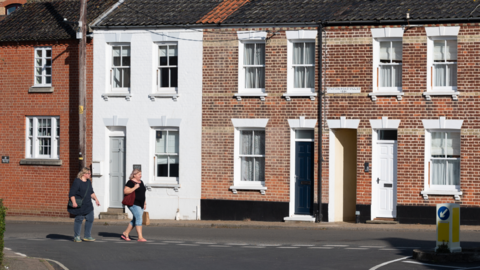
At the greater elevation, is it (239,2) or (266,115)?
(239,2)

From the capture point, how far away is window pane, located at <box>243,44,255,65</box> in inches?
938

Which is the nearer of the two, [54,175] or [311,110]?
[311,110]

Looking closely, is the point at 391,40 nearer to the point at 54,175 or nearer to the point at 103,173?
the point at 103,173

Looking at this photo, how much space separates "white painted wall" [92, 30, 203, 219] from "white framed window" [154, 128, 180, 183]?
0.22 meters

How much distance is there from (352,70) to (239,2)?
16.3ft

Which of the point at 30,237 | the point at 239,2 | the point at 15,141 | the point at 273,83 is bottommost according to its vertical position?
the point at 30,237

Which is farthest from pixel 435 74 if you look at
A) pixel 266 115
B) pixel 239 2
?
pixel 239 2

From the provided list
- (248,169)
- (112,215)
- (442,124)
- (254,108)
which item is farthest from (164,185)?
(442,124)

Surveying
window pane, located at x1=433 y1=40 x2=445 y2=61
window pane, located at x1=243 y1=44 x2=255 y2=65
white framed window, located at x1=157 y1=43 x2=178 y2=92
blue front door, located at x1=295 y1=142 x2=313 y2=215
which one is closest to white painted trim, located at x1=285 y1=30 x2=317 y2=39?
window pane, located at x1=243 y1=44 x2=255 y2=65

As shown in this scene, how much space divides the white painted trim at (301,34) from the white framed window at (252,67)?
102 centimetres

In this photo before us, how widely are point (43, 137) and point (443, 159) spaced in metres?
14.0

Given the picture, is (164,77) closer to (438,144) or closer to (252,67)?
(252,67)

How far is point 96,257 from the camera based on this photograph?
14.5 m

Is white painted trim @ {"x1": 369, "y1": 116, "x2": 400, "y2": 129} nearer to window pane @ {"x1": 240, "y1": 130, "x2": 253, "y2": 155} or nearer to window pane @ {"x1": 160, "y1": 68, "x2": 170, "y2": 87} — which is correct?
window pane @ {"x1": 240, "y1": 130, "x2": 253, "y2": 155}
